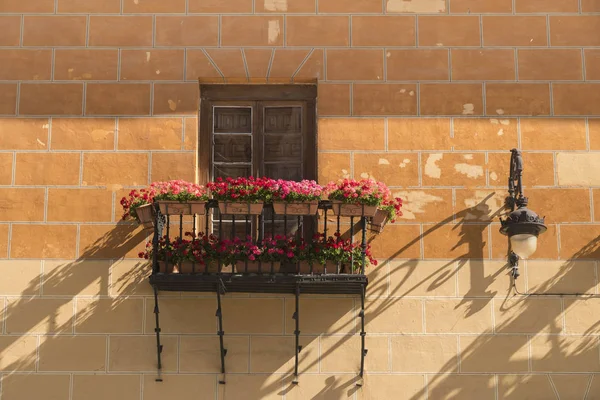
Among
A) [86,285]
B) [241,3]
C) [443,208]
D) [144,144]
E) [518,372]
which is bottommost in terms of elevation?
[518,372]

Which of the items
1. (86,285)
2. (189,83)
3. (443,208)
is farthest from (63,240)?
(443,208)

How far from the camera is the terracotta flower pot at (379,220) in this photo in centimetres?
923

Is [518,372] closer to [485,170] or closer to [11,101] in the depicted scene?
[485,170]

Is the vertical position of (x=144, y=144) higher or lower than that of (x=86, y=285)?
higher

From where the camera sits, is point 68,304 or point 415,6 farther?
point 415,6

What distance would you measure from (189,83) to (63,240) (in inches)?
74.9

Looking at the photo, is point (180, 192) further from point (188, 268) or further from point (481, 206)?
point (481, 206)

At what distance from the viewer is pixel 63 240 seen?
9703 mm

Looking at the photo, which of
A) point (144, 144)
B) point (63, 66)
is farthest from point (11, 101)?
point (144, 144)

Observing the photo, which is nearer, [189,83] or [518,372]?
[518,372]

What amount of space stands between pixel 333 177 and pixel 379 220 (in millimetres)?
782

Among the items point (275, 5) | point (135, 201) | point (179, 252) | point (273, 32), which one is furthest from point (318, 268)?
point (275, 5)

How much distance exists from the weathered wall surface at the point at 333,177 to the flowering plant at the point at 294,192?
834 mm

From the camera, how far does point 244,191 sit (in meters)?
9.00
